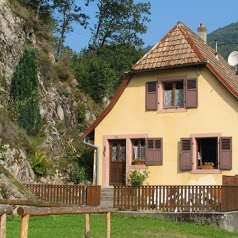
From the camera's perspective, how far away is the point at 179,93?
2398 centimetres

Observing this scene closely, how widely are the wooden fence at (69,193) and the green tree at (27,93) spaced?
572 cm

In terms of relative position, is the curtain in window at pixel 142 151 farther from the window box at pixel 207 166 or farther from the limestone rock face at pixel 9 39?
the limestone rock face at pixel 9 39

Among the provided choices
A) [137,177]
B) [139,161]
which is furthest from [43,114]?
[137,177]

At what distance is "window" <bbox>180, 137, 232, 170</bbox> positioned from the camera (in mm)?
22094

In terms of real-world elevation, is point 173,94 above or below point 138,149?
above

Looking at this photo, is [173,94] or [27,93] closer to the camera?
[173,94]

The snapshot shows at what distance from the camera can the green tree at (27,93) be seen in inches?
1037

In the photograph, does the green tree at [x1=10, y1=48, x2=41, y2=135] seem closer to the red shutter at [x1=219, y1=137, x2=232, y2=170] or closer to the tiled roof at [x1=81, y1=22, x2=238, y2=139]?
the tiled roof at [x1=81, y1=22, x2=238, y2=139]

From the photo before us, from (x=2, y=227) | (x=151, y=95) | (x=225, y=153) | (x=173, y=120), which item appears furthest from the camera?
(x=151, y=95)

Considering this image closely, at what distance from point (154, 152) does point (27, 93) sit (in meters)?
7.47

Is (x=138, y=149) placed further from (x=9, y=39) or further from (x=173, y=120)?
(x=9, y=39)

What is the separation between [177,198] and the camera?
18.6 m

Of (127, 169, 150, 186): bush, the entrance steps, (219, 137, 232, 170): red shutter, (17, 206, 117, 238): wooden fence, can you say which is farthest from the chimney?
(17, 206, 117, 238): wooden fence

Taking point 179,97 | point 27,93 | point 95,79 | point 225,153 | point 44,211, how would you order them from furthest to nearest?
point 95,79 → point 27,93 → point 179,97 → point 225,153 → point 44,211
